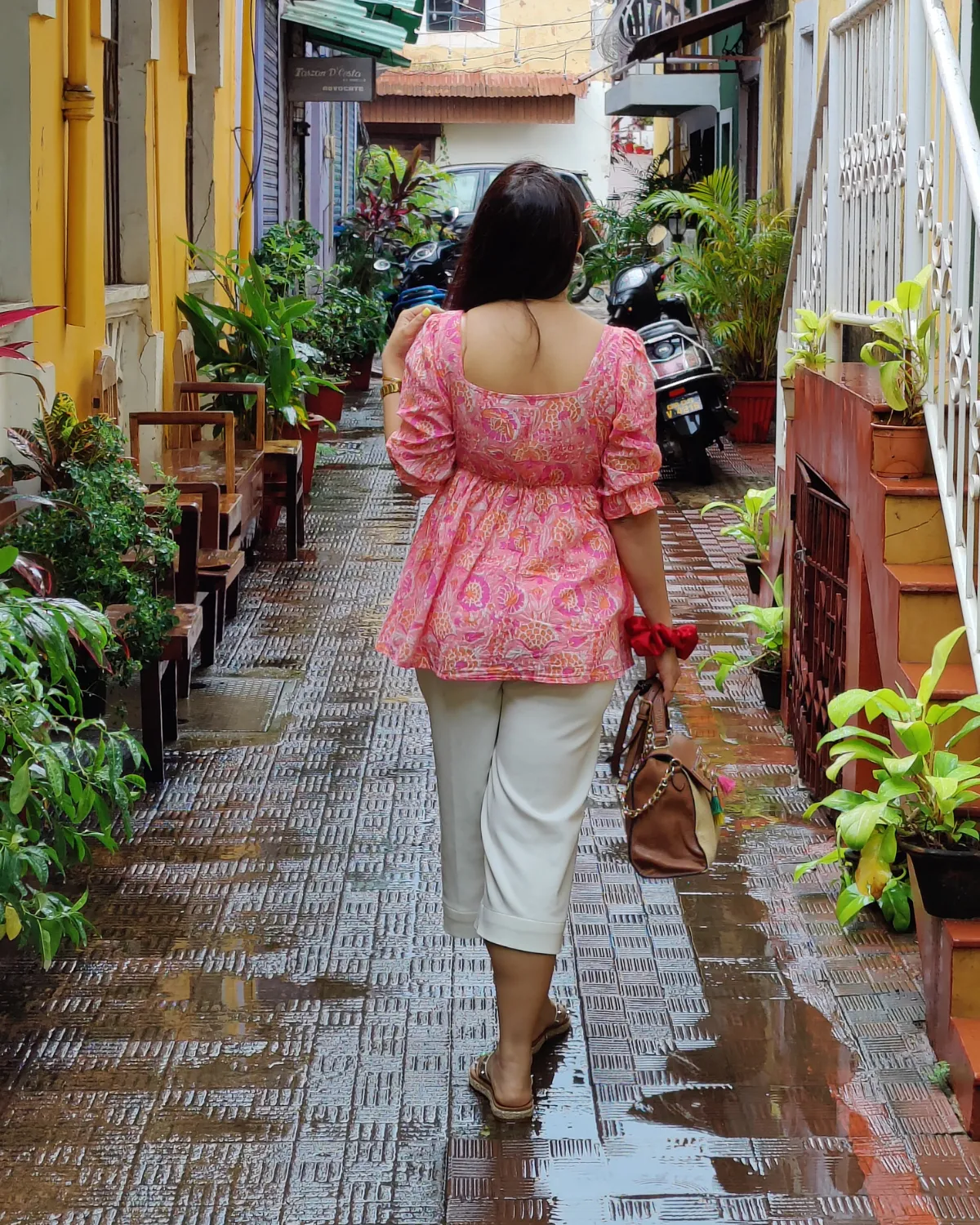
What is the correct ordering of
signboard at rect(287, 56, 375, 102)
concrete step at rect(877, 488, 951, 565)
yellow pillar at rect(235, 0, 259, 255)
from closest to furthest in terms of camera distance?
concrete step at rect(877, 488, 951, 565)
yellow pillar at rect(235, 0, 259, 255)
signboard at rect(287, 56, 375, 102)

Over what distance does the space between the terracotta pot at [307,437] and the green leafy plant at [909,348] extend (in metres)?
5.53

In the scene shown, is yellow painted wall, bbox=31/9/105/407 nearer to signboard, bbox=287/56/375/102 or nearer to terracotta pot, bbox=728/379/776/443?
terracotta pot, bbox=728/379/776/443

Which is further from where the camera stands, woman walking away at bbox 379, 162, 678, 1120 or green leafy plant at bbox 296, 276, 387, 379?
green leafy plant at bbox 296, 276, 387, 379

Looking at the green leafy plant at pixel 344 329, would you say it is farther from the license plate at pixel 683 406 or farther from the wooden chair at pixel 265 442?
the wooden chair at pixel 265 442

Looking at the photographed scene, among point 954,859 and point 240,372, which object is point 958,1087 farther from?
point 240,372

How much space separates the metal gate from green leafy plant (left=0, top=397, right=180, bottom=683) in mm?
2046

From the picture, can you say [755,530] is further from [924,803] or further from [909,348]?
[924,803]

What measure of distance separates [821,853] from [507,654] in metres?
1.87

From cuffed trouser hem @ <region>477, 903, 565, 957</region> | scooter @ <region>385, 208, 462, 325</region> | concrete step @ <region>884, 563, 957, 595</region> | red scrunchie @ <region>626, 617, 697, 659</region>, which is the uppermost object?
scooter @ <region>385, 208, 462, 325</region>

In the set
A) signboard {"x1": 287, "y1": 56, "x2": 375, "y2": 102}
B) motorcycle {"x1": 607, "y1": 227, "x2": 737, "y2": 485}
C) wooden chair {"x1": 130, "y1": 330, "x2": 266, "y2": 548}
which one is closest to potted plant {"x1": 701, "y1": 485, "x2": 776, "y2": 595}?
wooden chair {"x1": 130, "y1": 330, "x2": 266, "y2": 548}

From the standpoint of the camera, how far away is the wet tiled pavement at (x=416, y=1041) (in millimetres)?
3023

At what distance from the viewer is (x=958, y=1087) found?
3289 millimetres

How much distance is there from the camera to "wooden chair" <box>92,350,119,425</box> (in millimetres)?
6730

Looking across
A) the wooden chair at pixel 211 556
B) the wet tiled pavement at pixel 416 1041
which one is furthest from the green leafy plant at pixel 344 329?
the wet tiled pavement at pixel 416 1041
